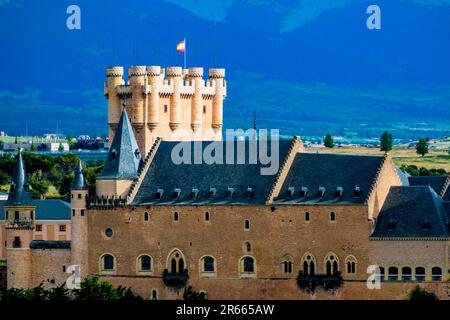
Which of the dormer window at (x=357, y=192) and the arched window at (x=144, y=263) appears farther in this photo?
the arched window at (x=144, y=263)

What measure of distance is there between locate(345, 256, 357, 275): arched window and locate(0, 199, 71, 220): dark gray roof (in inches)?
1556

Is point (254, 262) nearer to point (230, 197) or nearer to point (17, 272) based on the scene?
point (230, 197)

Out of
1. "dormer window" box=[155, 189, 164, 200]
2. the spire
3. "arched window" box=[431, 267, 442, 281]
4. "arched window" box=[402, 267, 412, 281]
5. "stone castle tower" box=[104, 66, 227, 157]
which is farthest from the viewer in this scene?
"stone castle tower" box=[104, 66, 227, 157]

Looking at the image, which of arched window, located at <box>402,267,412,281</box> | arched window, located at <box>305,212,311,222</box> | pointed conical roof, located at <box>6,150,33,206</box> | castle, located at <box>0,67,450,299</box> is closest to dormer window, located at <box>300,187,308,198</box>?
castle, located at <box>0,67,450,299</box>

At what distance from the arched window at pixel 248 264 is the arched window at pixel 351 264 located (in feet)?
22.0

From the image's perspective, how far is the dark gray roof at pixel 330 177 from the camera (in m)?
119

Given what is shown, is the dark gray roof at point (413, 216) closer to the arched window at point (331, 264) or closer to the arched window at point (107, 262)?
the arched window at point (331, 264)

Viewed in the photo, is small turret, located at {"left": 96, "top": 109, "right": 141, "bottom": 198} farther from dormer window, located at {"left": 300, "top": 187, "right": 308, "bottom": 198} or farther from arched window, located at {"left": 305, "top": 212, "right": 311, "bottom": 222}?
arched window, located at {"left": 305, "top": 212, "right": 311, "bottom": 222}

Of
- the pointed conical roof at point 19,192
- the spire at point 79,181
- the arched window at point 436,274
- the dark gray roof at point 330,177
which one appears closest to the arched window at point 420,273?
the arched window at point 436,274

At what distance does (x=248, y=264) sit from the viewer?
122m

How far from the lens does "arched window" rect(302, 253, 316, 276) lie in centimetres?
12031
